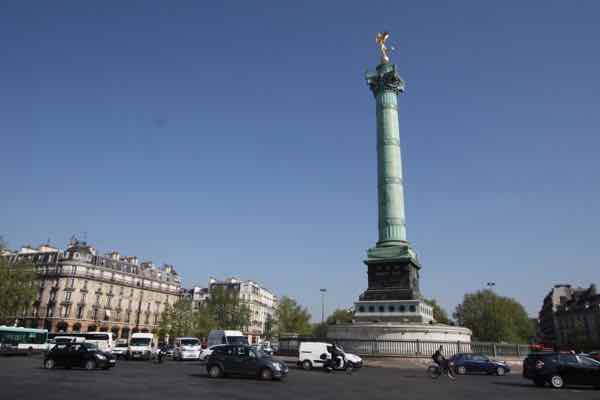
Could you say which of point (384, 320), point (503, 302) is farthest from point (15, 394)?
point (503, 302)

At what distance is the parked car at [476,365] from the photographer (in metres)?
26.1

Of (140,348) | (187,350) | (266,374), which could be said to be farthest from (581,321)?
(266,374)

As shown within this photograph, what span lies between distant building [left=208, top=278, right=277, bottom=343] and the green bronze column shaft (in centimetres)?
6064

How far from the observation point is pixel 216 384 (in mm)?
15844

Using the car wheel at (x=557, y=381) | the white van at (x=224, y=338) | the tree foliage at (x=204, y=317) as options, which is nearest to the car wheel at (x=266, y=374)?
the car wheel at (x=557, y=381)

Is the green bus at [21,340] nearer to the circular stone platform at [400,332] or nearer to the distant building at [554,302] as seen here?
the circular stone platform at [400,332]

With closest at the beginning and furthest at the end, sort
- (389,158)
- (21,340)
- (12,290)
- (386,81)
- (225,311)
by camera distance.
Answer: (21,340), (389,158), (386,81), (12,290), (225,311)

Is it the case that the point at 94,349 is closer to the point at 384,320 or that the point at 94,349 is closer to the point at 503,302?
the point at 384,320

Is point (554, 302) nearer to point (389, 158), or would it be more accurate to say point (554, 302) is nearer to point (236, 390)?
point (389, 158)

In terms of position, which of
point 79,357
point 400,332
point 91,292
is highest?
point 91,292

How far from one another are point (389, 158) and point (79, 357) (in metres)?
32.2

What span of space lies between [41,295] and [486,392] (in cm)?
7400

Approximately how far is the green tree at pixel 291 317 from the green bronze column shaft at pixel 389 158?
4218cm

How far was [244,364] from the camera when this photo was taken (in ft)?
60.6
